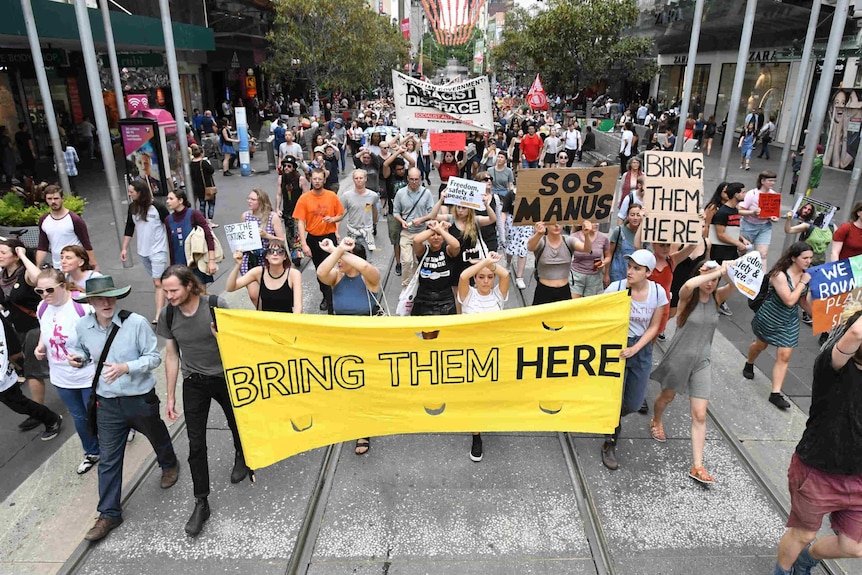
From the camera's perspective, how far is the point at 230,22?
3033 cm

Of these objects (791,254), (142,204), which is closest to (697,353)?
(791,254)

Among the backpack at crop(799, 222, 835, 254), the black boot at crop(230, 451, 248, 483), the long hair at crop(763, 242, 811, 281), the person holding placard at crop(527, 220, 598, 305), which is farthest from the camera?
the backpack at crop(799, 222, 835, 254)

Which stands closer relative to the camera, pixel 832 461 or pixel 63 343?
pixel 832 461

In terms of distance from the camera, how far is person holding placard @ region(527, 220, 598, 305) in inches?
242

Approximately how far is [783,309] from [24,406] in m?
6.93

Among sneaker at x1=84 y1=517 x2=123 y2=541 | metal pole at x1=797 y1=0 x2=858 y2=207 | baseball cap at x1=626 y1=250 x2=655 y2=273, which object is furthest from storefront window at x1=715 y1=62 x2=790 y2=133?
sneaker at x1=84 y1=517 x2=123 y2=541

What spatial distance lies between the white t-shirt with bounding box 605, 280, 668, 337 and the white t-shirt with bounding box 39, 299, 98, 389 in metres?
3.99

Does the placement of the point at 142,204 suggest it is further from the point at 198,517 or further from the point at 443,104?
the point at 443,104

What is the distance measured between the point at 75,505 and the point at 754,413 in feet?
19.5

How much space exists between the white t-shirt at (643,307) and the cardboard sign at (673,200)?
1309mm

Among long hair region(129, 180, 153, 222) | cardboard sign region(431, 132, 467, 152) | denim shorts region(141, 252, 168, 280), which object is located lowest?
denim shorts region(141, 252, 168, 280)

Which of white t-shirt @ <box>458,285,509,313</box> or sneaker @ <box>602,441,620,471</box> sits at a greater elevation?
white t-shirt @ <box>458,285,509,313</box>

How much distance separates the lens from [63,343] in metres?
4.41

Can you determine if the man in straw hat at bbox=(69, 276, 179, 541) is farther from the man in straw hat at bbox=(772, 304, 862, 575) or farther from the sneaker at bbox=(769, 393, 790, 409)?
the sneaker at bbox=(769, 393, 790, 409)
